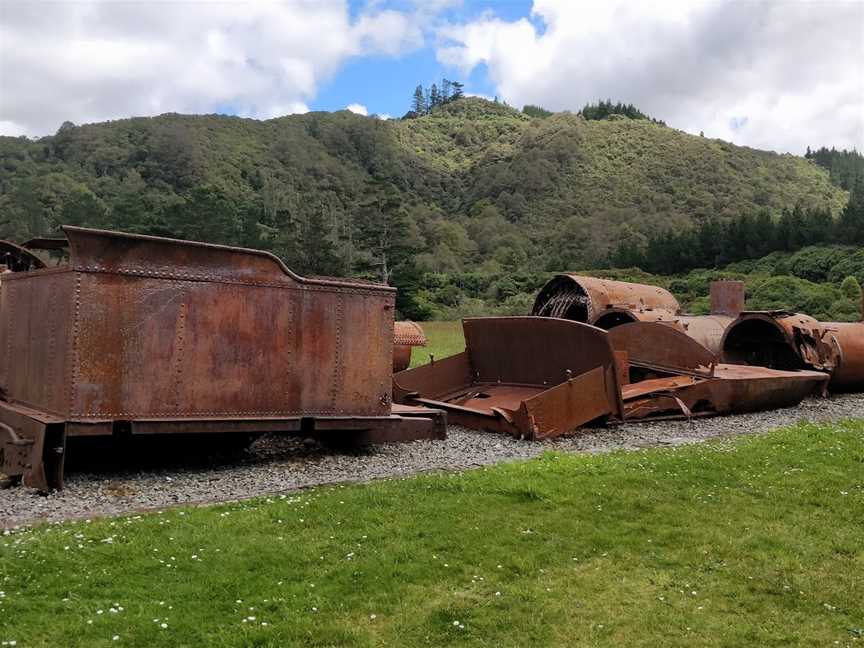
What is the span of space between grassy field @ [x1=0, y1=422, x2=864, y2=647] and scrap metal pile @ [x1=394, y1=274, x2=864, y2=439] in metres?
3.65

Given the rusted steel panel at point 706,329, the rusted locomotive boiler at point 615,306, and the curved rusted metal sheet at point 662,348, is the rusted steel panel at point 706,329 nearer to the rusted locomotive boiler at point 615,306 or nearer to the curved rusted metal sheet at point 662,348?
the rusted locomotive boiler at point 615,306

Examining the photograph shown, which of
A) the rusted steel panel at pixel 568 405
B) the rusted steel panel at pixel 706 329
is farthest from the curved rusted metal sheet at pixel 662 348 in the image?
the rusted steel panel at pixel 706 329

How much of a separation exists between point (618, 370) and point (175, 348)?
6.27 m

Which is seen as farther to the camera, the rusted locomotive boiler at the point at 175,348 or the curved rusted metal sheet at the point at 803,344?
the curved rusted metal sheet at the point at 803,344

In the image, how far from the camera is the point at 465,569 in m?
4.78

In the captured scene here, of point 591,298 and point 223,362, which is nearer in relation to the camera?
point 223,362

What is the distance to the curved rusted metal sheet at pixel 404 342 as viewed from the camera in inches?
650

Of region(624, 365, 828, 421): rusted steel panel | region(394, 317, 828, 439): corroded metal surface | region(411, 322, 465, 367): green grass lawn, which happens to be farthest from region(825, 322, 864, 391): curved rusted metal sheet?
region(411, 322, 465, 367): green grass lawn

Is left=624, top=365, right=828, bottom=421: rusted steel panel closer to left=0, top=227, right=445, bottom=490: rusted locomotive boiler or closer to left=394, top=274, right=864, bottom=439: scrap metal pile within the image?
left=394, top=274, right=864, bottom=439: scrap metal pile

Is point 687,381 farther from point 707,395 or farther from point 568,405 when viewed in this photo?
point 568,405

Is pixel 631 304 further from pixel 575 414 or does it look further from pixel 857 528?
pixel 857 528

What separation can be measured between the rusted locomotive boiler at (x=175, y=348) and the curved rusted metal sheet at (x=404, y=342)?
771 centimetres

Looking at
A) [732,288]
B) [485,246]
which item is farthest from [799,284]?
[485,246]

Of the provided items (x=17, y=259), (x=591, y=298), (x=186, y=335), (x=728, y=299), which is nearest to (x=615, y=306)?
(x=591, y=298)
